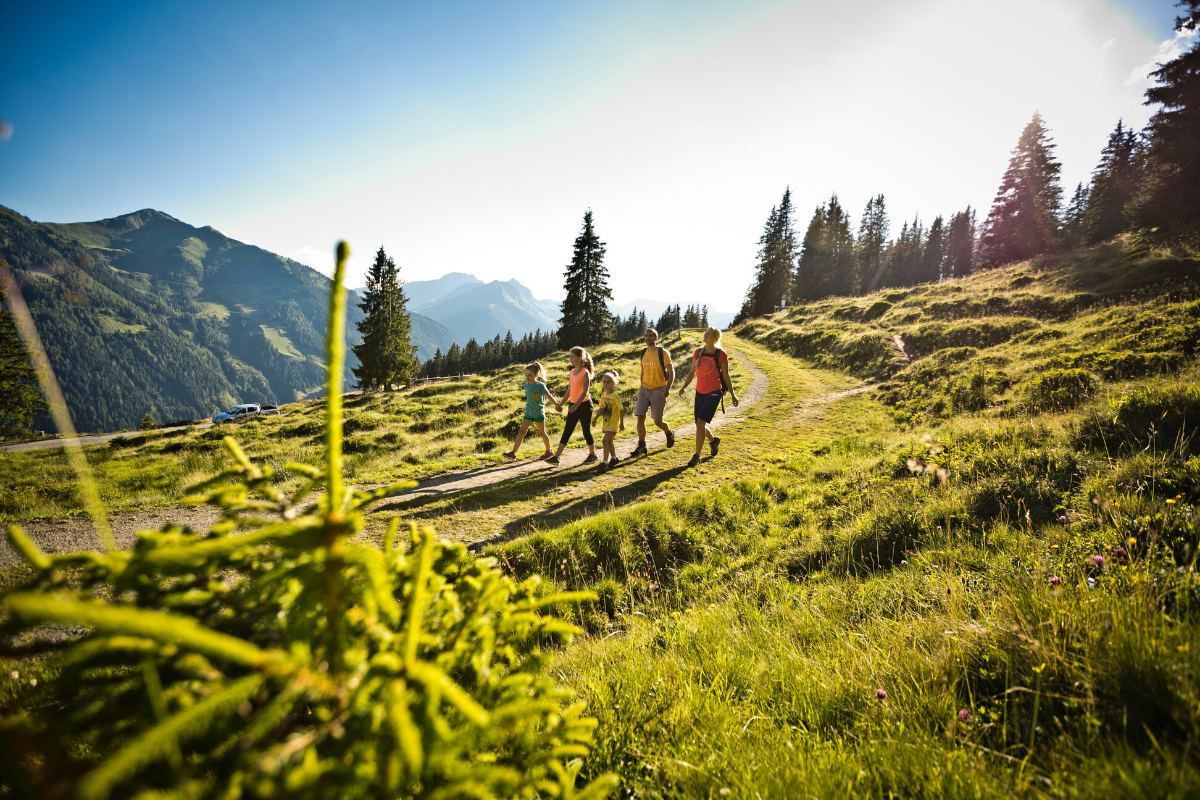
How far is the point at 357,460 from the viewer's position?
10.8 meters

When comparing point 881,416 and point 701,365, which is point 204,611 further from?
point 881,416

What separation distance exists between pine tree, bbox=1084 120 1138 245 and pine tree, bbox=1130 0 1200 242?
10.4 metres

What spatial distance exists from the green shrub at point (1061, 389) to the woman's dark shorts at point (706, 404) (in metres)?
6.50

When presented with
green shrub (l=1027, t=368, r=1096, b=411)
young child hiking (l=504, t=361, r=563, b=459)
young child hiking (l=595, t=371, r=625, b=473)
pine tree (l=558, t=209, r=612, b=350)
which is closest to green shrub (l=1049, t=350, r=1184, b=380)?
green shrub (l=1027, t=368, r=1096, b=411)

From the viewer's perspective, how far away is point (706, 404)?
27.3ft

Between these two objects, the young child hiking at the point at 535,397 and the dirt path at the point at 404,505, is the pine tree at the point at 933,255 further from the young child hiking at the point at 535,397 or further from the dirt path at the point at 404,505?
the young child hiking at the point at 535,397

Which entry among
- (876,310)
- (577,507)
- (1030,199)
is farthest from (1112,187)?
(577,507)

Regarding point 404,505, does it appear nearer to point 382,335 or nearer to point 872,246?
point 382,335

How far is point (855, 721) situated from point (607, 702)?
1.16 m

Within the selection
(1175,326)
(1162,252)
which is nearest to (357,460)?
(1175,326)

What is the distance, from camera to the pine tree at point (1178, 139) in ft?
75.9

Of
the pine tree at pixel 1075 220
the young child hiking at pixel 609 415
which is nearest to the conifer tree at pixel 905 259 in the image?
the pine tree at pixel 1075 220

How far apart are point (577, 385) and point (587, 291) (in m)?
33.9

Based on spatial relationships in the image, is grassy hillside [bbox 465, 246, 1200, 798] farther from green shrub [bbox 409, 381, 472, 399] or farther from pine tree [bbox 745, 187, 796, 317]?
pine tree [bbox 745, 187, 796, 317]
